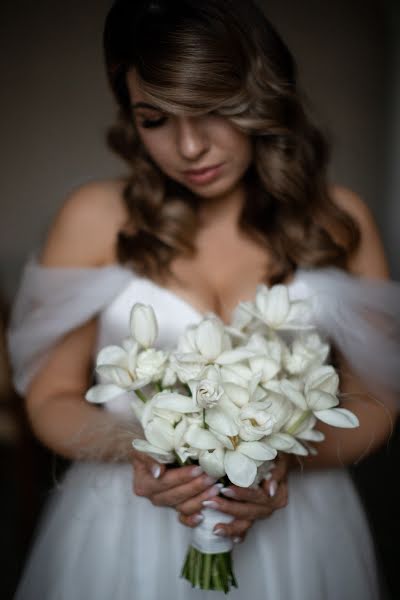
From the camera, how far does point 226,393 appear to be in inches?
22.8

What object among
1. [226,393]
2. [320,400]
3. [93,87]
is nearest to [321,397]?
[320,400]

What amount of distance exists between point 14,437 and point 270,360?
1364mm

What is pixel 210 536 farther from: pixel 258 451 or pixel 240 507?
pixel 258 451

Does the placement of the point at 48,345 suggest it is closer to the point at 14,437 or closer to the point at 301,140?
the point at 301,140

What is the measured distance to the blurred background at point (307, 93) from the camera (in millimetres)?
850

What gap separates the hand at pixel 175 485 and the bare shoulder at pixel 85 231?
44 centimetres

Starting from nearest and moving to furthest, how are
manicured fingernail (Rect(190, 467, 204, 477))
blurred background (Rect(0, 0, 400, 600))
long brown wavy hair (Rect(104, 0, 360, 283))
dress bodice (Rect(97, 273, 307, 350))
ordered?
manicured fingernail (Rect(190, 467, 204, 477)) < long brown wavy hair (Rect(104, 0, 360, 283)) < blurred background (Rect(0, 0, 400, 600)) < dress bodice (Rect(97, 273, 307, 350))

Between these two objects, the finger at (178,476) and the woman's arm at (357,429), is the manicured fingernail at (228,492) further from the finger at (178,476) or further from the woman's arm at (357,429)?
the woman's arm at (357,429)

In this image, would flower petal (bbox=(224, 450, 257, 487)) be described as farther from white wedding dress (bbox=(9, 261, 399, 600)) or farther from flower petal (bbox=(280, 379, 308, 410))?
white wedding dress (bbox=(9, 261, 399, 600))

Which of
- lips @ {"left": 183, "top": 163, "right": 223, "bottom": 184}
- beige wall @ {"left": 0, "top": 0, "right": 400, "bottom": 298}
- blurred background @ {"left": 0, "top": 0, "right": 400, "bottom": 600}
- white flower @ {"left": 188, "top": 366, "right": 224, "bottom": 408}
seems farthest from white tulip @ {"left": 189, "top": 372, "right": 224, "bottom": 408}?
beige wall @ {"left": 0, "top": 0, "right": 400, "bottom": 298}

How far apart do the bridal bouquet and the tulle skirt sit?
0.18 m

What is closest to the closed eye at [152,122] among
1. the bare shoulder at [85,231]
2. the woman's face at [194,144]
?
the woman's face at [194,144]

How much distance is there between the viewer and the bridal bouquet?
562 mm

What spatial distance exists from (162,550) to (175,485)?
→ 0.80 ft
